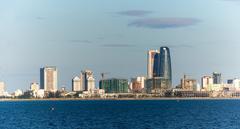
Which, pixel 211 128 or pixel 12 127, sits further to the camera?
pixel 12 127

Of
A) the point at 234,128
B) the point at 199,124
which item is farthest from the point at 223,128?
the point at 199,124

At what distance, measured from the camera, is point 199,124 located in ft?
345

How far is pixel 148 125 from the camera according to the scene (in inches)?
4154

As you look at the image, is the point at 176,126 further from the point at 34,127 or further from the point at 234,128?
the point at 34,127

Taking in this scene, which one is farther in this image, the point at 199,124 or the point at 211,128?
the point at 199,124

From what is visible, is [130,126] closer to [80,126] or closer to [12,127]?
[80,126]

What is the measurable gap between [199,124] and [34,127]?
79.3 feet

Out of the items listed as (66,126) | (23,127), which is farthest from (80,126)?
(23,127)

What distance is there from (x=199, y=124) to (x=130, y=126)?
1078cm

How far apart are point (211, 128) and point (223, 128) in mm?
1720

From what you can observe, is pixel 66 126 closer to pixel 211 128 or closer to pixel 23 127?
pixel 23 127

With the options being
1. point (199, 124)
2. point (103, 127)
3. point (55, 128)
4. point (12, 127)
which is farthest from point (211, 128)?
point (12, 127)

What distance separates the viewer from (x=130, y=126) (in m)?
102

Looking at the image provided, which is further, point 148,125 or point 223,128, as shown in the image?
point 148,125
